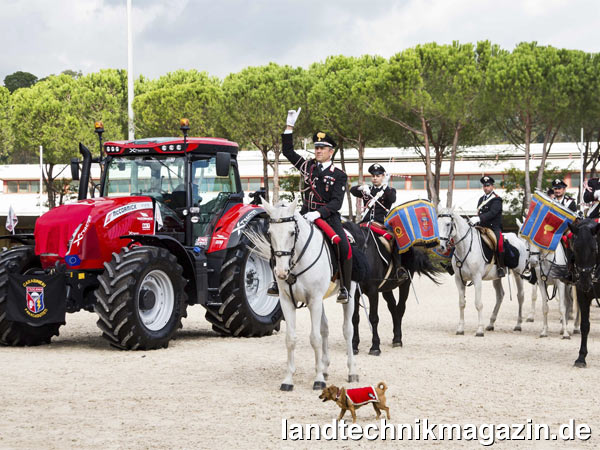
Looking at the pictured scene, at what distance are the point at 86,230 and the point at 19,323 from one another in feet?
5.81

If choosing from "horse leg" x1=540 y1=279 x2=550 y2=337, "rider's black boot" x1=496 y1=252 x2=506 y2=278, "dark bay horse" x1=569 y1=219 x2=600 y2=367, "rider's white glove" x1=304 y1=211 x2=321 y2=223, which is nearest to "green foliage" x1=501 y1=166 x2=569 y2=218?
"rider's black boot" x1=496 y1=252 x2=506 y2=278

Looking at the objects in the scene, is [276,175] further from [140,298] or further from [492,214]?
[140,298]

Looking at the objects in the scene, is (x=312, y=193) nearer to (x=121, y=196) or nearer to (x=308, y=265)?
(x=308, y=265)

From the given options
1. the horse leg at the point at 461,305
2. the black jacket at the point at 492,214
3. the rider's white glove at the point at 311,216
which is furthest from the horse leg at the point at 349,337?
the black jacket at the point at 492,214

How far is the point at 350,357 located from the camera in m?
10.7

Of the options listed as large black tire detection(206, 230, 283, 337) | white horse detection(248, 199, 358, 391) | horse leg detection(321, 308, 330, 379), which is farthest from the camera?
large black tire detection(206, 230, 283, 337)

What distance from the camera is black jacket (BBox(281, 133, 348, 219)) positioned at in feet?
34.9

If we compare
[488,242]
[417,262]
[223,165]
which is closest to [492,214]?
[488,242]

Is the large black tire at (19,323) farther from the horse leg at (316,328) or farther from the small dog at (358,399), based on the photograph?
the small dog at (358,399)

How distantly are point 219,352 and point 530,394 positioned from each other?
16.5ft

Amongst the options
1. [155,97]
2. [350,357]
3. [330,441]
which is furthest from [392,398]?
[155,97]

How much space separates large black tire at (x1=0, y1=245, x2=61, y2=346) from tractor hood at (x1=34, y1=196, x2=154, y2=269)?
0.37 meters

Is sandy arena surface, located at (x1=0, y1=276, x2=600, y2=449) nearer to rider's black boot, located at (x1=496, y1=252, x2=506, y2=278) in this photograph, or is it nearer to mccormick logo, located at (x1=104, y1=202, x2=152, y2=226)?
rider's black boot, located at (x1=496, y1=252, x2=506, y2=278)

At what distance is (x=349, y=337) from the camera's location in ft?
35.4
